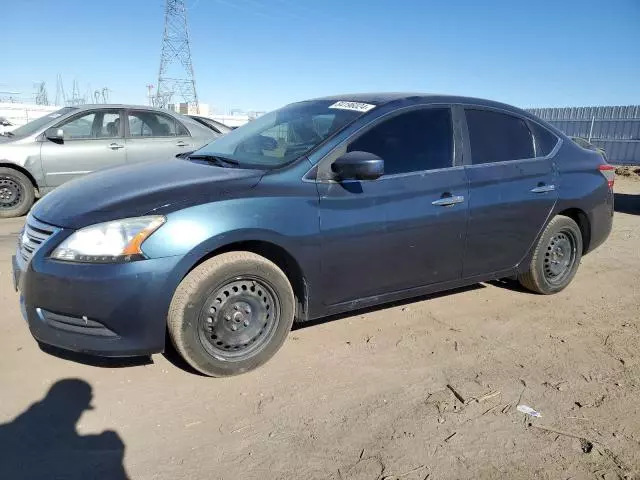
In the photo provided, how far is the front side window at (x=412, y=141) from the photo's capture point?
11.5 ft

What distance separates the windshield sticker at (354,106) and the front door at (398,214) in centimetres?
16

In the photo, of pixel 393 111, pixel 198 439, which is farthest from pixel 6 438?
pixel 393 111

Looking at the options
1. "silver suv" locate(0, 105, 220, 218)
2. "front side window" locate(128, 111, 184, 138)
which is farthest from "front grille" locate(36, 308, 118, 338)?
"front side window" locate(128, 111, 184, 138)

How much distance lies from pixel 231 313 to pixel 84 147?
557 centimetres

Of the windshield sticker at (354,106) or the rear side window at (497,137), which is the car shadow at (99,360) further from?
the rear side window at (497,137)

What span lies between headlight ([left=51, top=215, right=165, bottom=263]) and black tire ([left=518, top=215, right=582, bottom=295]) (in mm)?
3237

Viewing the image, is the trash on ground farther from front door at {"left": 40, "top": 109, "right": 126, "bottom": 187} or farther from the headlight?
front door at {"left": 40, "top": 109, "right": 126, "bottom": 187}

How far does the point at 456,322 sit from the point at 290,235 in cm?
173

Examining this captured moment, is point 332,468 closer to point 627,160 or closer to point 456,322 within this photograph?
point 456,322

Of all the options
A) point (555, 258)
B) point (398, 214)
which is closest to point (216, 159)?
point (398, 214)

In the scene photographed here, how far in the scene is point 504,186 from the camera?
399 cm

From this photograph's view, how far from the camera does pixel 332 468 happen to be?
91.0 inches

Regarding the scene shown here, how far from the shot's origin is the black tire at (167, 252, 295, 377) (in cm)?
283

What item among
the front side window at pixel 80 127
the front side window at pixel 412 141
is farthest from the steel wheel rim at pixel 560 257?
the front side window at pixel 80 127
